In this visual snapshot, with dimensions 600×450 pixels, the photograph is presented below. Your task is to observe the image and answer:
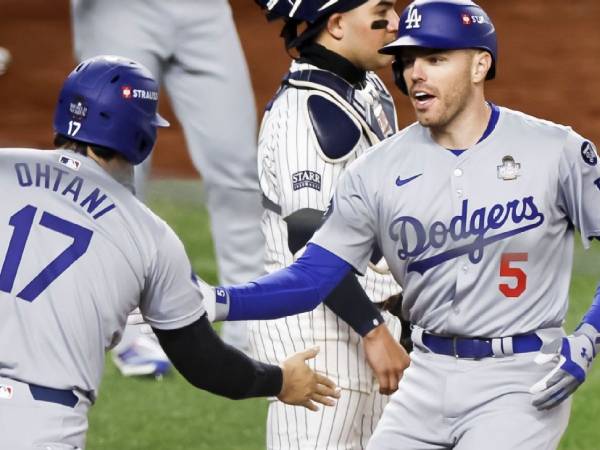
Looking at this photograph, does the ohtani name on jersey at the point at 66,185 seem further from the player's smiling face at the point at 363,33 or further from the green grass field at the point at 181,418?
the green grass field at the point at 181,418

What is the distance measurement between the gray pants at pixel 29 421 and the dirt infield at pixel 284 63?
10326 mm

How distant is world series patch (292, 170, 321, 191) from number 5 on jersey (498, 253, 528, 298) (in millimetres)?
793

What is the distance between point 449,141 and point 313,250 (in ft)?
1.71

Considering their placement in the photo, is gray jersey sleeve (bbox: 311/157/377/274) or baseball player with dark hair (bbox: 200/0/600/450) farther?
gray jersey sleeve (bbox: 311/157/377/274)

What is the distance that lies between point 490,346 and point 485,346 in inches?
0.6

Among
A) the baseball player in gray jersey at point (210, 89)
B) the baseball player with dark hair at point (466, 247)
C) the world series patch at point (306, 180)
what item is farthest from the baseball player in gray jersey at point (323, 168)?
the baseball player in gray jersey at point (210, 89)

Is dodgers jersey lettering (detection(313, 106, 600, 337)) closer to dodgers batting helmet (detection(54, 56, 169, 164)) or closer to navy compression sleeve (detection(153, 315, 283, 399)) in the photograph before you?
navy compression sleeve (detection(153, 315, 283, 399))

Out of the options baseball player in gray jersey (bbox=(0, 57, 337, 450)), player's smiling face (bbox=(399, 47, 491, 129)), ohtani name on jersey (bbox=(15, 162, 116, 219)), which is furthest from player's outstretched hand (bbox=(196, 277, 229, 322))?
player's smiling face (bbox=(399, 47, 491, 129))

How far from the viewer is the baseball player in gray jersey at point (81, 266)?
4840mm

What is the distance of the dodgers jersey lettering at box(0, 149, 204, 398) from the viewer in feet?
15.9

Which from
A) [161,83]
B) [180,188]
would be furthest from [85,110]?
[180,188]

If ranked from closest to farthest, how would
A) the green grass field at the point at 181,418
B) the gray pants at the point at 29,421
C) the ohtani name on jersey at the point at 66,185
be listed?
the gray pants at the point at 29,421
the ohtani name on jersey at the point at 66,185
the green grass field at the point at 181,418

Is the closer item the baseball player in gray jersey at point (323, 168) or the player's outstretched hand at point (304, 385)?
the player's outstretched hand at point (304, 385)

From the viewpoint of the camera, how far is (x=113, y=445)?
7.89 meters
